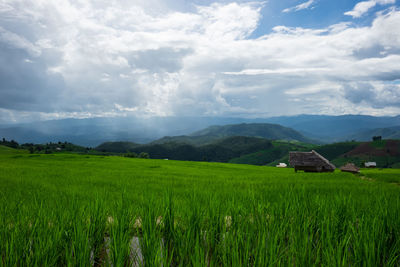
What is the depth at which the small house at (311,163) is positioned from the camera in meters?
26.8

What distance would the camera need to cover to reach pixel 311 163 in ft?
88.4

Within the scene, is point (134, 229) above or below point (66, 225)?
below

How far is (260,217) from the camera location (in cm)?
303

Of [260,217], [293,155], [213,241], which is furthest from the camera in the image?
[293,155]

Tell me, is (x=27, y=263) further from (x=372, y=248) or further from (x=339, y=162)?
(x=339, y=162)

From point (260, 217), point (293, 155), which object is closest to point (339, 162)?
point (293, 155)

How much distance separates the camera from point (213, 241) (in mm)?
2537

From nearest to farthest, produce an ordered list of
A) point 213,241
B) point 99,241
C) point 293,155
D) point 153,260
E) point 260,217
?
point 153,260 < point 213,241 < point 99,241 < point 260,217 < point 293,155

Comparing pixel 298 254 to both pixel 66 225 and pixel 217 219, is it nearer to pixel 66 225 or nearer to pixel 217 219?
pixel 217 219

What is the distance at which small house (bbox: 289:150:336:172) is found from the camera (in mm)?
26844

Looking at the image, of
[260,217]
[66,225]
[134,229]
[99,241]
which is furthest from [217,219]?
[66,225]

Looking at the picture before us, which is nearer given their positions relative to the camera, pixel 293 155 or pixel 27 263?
pixel 27 263

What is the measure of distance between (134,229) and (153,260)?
1362 millimetres

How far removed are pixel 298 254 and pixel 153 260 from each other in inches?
55.1
